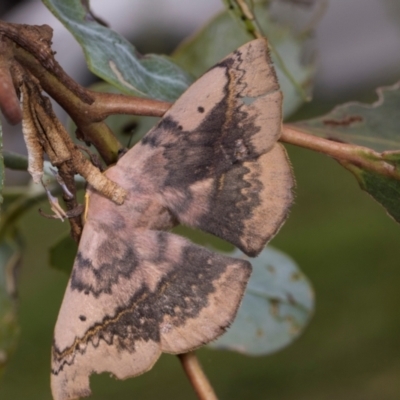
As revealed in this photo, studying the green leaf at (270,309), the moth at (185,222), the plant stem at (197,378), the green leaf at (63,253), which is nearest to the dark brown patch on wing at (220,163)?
the moth at (185,222)

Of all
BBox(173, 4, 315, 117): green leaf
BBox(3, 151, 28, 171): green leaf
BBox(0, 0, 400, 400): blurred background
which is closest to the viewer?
BBox(3, 151, 28, 171): green leaf

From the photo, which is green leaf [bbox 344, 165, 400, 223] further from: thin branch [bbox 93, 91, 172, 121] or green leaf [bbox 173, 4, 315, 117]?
green leaf [bbox 173, 4, 315, 117]

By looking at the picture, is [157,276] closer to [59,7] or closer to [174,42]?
[59,7]

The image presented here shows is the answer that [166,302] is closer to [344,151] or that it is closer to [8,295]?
[344,151]

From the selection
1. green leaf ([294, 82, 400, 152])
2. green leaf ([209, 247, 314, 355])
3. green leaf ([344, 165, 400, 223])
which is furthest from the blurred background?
green leaf ([344, 165, 400, 223])

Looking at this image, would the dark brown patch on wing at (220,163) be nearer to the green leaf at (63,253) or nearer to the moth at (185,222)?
the moth at (185,222)

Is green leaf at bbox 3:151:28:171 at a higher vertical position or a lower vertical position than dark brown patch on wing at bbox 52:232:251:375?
higher
